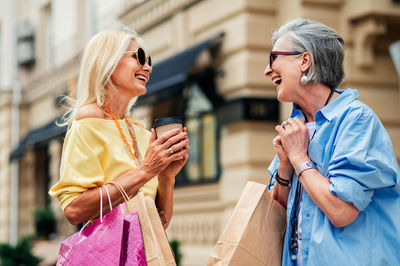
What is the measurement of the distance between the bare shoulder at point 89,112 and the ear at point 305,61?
2.62ft

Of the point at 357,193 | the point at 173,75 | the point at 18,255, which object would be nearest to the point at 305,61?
the point at 357,193

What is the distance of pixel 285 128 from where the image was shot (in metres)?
2.19

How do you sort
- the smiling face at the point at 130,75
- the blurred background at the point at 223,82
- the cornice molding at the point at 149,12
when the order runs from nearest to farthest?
1. the smiling face at the point at 130,75
2. the blurred background at the point at 223,82
3. the cornice molding at the point at 149,12

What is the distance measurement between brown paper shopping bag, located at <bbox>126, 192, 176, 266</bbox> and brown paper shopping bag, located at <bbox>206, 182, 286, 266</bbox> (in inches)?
7.5

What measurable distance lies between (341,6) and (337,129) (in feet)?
19.9

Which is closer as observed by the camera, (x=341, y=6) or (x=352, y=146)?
(x=352, y=146)

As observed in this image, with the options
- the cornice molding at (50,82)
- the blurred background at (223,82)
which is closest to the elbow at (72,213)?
the blurred background at (223,82)

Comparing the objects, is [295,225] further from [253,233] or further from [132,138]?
[132,138]

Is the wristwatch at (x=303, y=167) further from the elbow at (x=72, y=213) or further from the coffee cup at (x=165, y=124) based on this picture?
the elbow at (x=72, y=213)

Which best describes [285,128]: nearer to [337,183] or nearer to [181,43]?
[337,183]

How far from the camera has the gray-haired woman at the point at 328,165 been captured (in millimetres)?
1975

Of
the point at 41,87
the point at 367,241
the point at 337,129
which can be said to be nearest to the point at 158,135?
the point at 337,129

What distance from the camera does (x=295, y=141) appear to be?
7.09ft

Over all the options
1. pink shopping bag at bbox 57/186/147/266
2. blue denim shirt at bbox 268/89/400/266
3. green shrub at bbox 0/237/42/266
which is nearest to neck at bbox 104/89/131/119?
pink shopping bag at bbox 57/186/147/266
